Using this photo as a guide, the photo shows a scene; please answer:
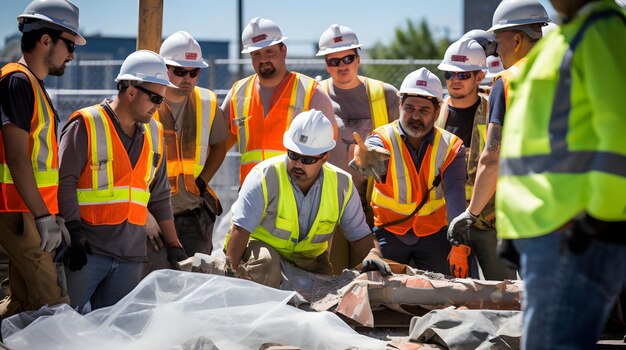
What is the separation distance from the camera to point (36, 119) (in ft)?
18.4

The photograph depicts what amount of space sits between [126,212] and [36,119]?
2.60 ft

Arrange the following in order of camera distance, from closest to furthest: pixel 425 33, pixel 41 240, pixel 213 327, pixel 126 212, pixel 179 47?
pixel 213 327
pixel 41 240
pixel 126 212
pixel 179 47
pixel 425 33

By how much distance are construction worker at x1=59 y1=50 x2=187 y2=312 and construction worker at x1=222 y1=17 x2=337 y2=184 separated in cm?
145

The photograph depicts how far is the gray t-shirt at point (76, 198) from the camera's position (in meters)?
5.82

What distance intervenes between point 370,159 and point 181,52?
1685 mm

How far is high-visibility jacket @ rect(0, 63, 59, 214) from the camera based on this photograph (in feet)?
18.2

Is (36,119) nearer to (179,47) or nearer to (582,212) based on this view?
(179,47)

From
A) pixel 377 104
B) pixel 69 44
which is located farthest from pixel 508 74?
pixel 69 44

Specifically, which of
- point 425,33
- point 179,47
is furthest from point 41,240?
point 425,33

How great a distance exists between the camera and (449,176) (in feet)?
23.1

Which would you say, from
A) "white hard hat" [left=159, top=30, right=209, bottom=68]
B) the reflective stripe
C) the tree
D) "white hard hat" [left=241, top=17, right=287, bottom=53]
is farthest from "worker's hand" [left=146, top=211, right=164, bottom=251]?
the tree

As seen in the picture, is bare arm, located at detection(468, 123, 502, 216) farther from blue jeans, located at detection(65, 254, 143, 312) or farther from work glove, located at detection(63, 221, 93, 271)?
work glove, located at detection(63, 221, 93, 271)

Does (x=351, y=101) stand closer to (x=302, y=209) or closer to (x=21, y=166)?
(x=302, y=209)

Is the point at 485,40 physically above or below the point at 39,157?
above
